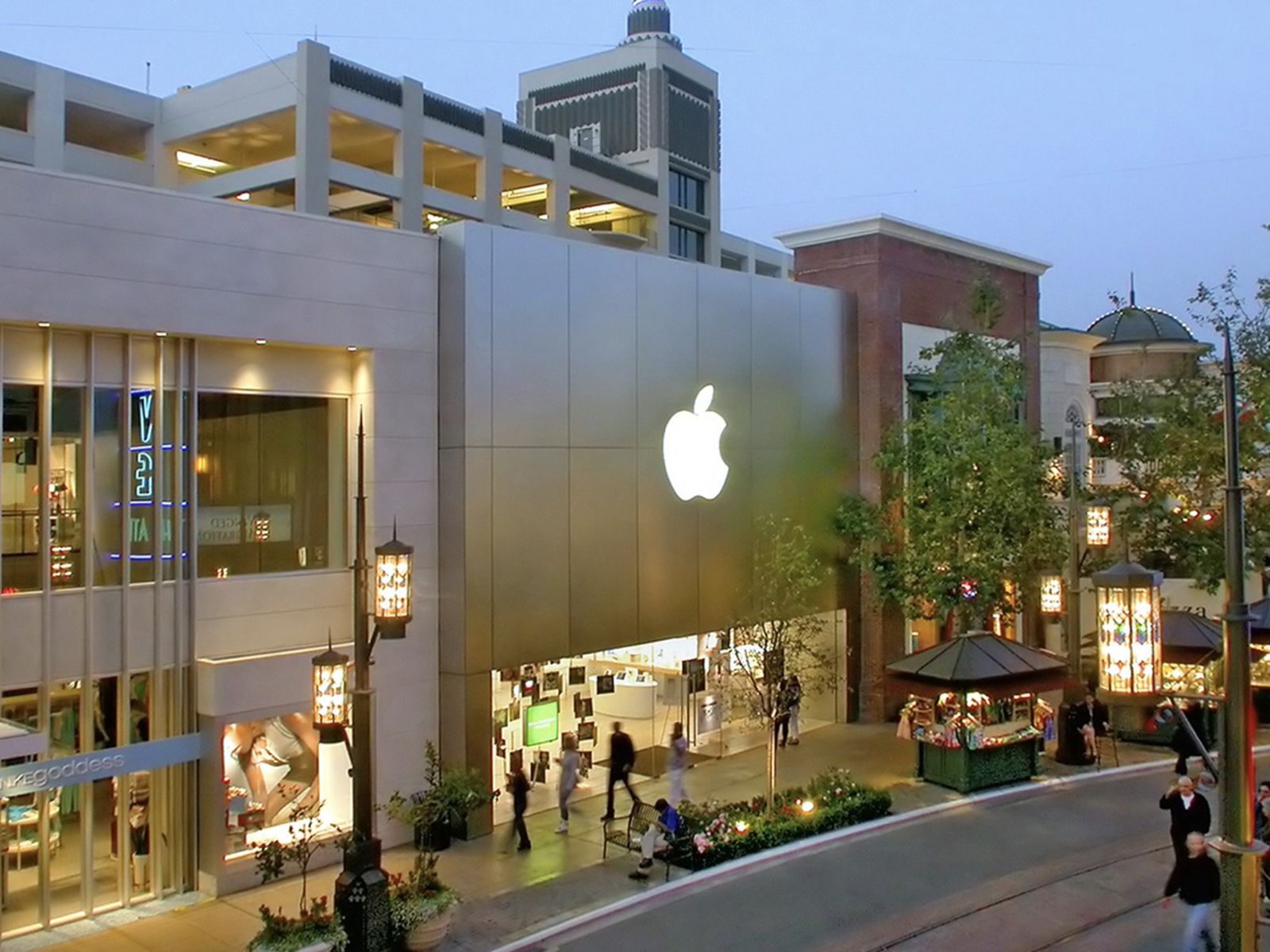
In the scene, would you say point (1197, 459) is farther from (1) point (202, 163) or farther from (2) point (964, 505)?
(1) point (202, 163)

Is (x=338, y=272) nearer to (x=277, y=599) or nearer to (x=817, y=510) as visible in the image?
(x=277, y=599)

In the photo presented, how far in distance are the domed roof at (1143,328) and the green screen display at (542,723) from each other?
30.7 metres

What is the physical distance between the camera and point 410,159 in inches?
1889

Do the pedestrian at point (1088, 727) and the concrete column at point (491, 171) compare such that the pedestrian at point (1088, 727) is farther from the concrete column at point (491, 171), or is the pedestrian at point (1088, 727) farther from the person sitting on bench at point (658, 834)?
the concrete column at point (491, 171)

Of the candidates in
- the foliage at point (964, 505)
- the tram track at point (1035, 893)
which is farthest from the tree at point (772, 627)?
the tram track at point (1035, 893)

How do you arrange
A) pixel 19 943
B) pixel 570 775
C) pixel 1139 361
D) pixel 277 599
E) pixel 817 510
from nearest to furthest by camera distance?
pixel 19 943 < pixel 277 599 < pixel 570 775 < pixel 817 510 < pixel 1139 361

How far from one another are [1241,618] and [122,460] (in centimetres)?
1292

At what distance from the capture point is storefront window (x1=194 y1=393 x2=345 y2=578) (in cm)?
1623

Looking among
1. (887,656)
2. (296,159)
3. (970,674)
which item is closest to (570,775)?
(970,674)

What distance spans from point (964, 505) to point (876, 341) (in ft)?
15.7

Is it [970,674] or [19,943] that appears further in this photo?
[970,674]

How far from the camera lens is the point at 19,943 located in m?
13.9

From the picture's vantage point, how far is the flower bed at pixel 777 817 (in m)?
16.7

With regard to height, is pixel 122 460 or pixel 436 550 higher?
pixel 122 460
